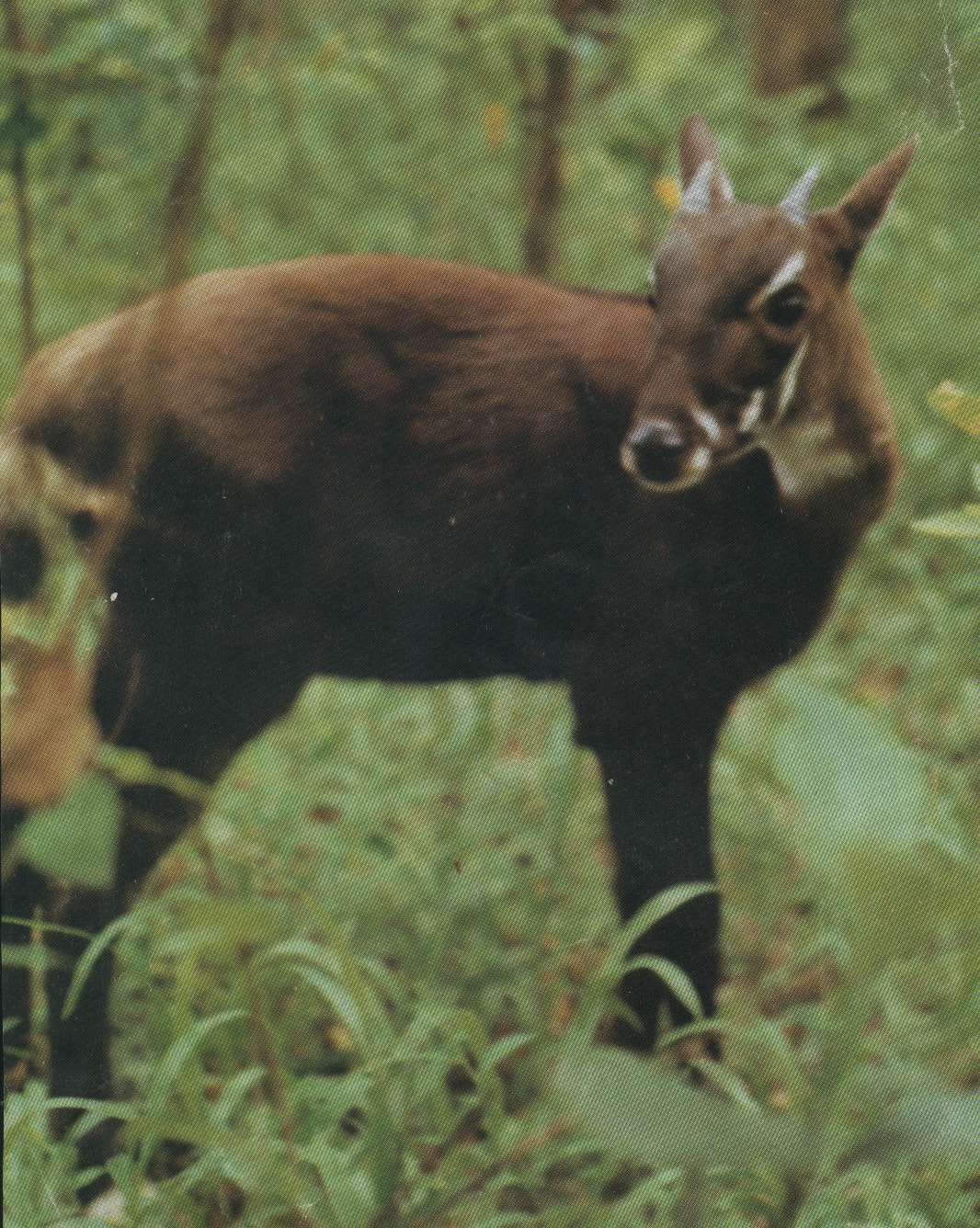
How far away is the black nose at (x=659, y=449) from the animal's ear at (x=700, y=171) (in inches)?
13.9

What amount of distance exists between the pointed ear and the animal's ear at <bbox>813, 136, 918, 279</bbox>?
0.71 ft

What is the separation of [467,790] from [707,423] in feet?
5.10

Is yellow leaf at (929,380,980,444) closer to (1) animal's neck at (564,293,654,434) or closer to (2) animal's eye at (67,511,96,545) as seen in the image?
(1) animal's neck at (564,293,654,434)

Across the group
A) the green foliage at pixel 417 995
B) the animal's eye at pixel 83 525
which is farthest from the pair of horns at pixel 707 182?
the animal's eye at pixel 83 525

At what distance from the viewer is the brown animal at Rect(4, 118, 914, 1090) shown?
2238 mm

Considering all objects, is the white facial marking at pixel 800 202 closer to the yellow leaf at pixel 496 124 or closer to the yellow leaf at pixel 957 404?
the yellow leaf at pixel 957 404

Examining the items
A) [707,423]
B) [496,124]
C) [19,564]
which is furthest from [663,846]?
[496,124]

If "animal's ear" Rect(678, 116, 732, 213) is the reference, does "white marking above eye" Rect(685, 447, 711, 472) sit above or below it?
below

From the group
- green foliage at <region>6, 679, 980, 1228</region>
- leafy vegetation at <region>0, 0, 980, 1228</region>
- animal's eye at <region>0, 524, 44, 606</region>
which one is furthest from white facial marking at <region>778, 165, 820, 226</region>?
animal's eye at <region>0, 524, 44, 606</region>

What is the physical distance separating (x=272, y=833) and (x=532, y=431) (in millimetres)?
1360

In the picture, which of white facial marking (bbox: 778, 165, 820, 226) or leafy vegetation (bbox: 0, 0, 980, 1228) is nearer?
white facial marking (bbox: 778, 165, 820, 226)

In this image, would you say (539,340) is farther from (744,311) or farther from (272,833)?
(272,833)

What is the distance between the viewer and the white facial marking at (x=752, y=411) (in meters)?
2.06

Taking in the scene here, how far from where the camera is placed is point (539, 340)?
7.69ft
